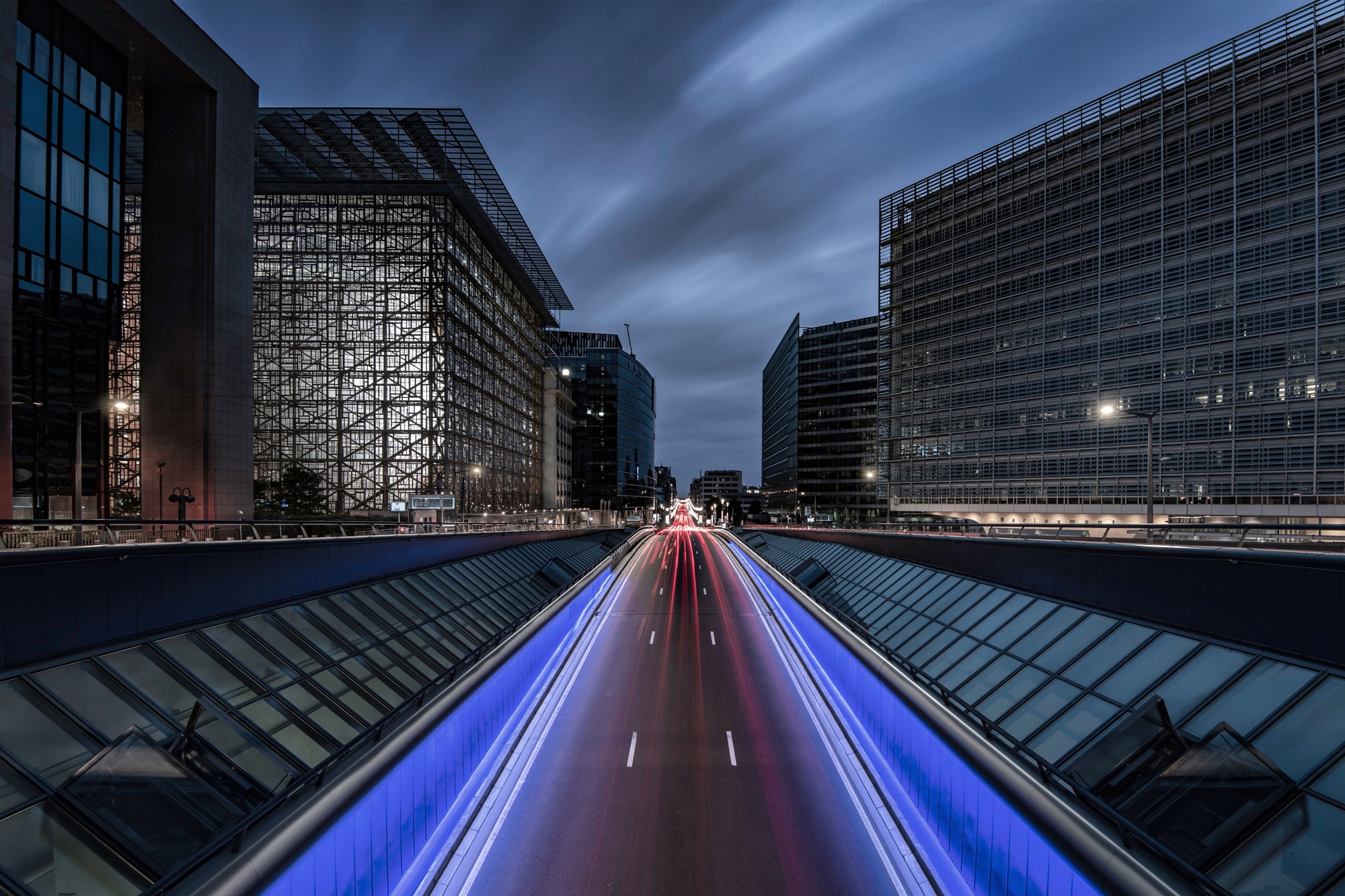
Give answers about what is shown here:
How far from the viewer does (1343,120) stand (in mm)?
42688

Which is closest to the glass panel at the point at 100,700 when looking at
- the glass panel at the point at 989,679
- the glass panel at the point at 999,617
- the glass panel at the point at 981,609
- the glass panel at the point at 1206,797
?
the glass panel at the point at 1206,797

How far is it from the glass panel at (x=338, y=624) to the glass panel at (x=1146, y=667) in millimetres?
15922

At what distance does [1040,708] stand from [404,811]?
12.1m

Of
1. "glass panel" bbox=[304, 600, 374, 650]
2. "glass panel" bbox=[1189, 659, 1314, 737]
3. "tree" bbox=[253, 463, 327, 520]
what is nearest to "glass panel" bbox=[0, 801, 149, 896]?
"glass panel" bbox=[304, 600, 374, 650]

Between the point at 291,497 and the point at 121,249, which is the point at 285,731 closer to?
the point at 121,249

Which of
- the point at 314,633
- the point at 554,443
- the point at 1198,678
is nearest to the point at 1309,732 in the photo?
the point at 1198,678

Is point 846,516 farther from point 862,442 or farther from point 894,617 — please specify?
point 894,617

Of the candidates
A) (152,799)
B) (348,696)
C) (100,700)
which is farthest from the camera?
(348,696)

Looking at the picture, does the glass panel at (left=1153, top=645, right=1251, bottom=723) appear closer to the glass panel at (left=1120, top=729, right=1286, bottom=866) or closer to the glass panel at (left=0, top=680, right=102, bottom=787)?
the glass panel at (left=1120, top=729, right=1286, bottom=866)

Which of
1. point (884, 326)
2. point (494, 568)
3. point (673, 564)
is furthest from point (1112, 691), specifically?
point (884, 326)

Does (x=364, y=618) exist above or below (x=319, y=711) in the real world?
above

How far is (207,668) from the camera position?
368 inches

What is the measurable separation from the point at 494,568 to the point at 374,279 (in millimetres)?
47445

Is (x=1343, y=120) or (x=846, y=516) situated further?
(x=846, y=516)
